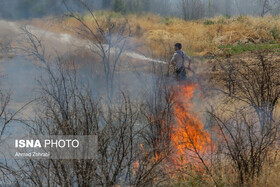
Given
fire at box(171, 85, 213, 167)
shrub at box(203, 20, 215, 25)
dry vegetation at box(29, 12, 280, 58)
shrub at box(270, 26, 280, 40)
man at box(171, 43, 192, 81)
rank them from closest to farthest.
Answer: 1. fire at box(171, 85, 213, 167)
2. man at box(171, 43, 192, 81)
3. dry vegetation at box(29, 12, 280, 58)
4. shrub at box(270, 26, 280, 40)
5. shrub at box(203, 20, 215, 25)

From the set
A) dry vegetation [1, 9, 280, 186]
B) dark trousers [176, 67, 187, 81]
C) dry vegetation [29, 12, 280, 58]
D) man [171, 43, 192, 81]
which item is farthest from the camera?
dry vegetation [29, 12, 280, 58]

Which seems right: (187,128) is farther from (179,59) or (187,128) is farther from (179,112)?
(179,59)

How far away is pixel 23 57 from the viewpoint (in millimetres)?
15398

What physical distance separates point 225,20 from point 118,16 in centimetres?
560

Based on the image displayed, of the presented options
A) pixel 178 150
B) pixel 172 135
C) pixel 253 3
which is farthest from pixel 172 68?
pixel 253 3

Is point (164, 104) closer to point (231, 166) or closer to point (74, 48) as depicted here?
point (231, 166)

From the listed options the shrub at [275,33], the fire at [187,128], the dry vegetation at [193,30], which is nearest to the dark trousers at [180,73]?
the fire at [187,128]

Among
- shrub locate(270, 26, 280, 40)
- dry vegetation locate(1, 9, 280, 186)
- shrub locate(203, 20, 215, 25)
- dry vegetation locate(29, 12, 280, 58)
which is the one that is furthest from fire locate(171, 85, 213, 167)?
shrub locate(270, 26, 280, 40)

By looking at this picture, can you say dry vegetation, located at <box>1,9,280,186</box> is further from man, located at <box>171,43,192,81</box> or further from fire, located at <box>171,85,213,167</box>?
man, located at <box>171,43,192,81</box>

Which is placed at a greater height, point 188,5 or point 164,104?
point 188,5

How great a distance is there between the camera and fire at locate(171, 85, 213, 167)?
8.05 metres

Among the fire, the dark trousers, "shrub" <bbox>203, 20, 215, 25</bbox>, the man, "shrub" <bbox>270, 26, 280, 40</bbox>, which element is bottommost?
the fire

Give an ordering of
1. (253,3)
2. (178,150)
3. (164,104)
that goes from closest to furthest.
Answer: (178,150) → (164,104) → (253,3)

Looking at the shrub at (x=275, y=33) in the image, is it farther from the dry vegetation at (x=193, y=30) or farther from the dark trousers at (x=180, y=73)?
the dark trousers at (x=180, y=73)
